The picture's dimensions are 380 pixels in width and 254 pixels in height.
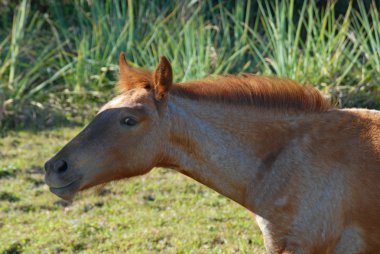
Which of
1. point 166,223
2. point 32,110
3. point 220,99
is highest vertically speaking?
point 220,99

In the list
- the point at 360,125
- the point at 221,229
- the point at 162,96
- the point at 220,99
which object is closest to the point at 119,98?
the point at 162,96

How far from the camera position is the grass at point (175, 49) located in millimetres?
10125

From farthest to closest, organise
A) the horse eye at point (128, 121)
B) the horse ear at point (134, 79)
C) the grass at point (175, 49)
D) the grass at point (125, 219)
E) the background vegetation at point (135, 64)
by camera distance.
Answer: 1. the grass at point (175, 49)
2. the background vegetation at point (135, 64)
3. the grass at point (125, 219)
4. the horse ear at point (134, 79)
5. the horse eye at point (128, 121)

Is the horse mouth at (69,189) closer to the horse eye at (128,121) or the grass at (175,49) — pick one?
the horse eye at (128,121)

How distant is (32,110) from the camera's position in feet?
34.7

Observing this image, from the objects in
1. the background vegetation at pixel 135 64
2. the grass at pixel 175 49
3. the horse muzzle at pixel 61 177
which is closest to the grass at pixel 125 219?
the background vegetation at pixel 135 64

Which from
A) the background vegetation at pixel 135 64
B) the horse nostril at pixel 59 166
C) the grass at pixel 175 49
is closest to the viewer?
the horse nostril at pixel 59 166

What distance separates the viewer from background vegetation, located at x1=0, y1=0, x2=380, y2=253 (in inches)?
288

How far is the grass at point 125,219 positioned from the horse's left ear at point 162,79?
147 centimetres

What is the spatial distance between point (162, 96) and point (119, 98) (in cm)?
27

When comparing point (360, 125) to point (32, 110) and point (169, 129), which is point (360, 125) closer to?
point (169, 129)

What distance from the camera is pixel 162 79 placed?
507 centimetres

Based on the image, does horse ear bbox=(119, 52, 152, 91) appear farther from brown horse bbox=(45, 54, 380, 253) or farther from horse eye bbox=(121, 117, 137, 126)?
horse eye bbox=(121, 117, 137, 126)

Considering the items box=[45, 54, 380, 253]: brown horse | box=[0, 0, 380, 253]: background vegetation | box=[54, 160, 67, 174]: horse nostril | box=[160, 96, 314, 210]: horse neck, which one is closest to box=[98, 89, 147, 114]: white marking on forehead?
box=[45, 54, 380, 253]: brown horse
